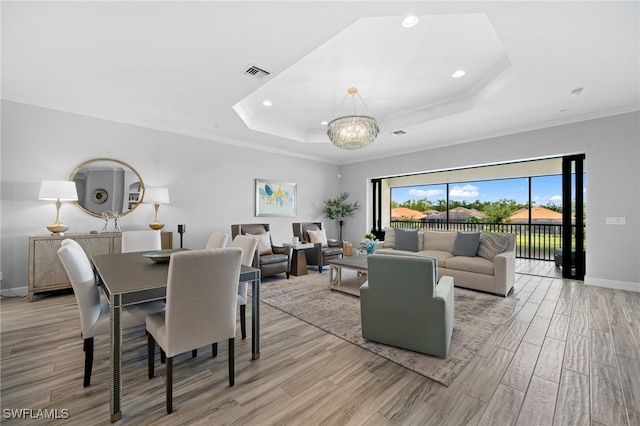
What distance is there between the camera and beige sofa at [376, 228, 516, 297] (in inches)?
151

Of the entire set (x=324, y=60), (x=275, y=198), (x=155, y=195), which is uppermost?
(x=324, y=60)

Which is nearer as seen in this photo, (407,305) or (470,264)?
(407,305)

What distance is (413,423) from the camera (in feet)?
4.97

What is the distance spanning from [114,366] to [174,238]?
12.3ft

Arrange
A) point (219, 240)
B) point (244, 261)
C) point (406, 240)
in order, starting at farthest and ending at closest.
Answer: point (406, 240) < point (219, 240) < point (244, 261)

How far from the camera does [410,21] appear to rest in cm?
227

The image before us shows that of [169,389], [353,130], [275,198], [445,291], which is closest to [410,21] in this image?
[353,130]

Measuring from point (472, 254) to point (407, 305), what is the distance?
280 cm

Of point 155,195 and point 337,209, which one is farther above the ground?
point 155,195

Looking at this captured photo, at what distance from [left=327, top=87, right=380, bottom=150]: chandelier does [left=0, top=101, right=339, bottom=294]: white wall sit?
289 cm

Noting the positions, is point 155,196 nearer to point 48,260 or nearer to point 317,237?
point 48,260

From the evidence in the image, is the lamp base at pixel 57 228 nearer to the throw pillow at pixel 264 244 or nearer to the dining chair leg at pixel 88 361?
the throw pillow at pixel 264 244

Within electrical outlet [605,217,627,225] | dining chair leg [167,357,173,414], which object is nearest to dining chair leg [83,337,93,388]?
dining chair leg [167,357,173,414]

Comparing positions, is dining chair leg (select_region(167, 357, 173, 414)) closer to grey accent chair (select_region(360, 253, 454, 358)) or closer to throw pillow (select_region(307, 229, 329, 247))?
grey accent chair (select_region(360, 253, 454, 358))
